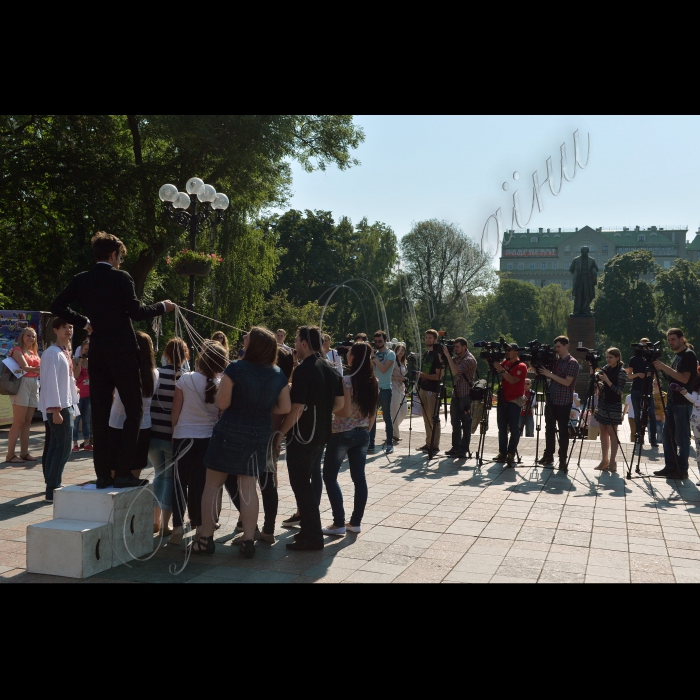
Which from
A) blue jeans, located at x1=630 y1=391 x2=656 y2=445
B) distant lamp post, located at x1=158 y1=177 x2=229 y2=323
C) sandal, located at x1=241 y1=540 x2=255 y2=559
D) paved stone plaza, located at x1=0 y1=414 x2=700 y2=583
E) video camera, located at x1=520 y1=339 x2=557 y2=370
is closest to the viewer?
paved stone plaza, located at x1=0 y1=414 x2=700 y2=583

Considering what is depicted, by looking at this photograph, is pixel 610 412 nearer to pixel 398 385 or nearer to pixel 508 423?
pixel 508 423

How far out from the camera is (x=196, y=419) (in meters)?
5.79

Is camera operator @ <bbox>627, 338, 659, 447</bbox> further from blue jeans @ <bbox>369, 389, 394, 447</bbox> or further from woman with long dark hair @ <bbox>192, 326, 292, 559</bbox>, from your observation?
woman with long dark hair @ <bbox>192, 326, 292, 559</bbox>

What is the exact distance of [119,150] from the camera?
19594mm

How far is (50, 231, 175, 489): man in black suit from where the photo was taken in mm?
4965

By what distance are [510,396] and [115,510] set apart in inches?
260

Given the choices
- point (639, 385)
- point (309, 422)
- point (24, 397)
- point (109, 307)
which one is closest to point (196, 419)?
point (309, 422)

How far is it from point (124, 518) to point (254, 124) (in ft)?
47.3

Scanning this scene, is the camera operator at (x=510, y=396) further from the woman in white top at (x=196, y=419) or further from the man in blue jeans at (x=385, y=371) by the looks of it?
the woman in white top at (x=196, y=419)

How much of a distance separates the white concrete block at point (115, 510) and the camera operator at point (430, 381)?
20.9ft

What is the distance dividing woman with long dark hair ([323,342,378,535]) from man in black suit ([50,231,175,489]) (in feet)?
6.06

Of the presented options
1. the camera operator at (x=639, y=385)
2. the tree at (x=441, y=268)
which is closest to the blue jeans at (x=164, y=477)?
the camera operator at (x=639, y=385)

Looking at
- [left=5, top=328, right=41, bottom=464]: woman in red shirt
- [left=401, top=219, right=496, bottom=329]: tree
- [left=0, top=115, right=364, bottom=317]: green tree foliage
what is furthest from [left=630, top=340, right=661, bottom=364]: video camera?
[left=401, top=219, right=496, bottom=329]: tree

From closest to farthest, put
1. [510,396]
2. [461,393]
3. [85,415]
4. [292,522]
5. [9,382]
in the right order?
1. [292,522]
2. [9,382]
3. [510,396]
4. [461,393]
5. [85,415]
